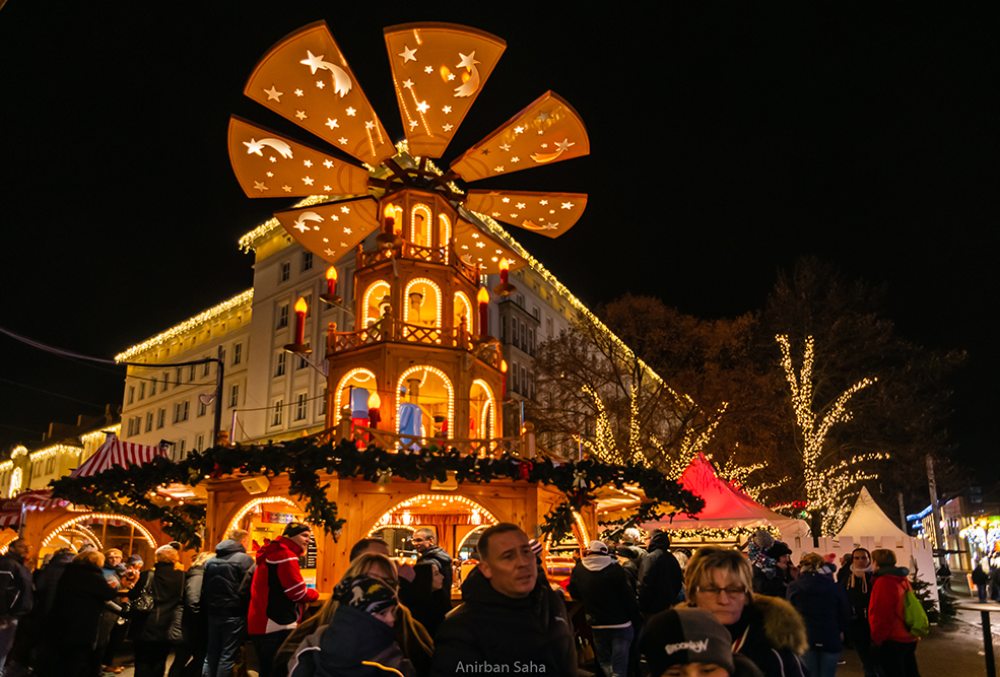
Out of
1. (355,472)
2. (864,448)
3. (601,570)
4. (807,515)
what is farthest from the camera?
(864,448)

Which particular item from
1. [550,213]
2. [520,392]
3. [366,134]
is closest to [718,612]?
[366,134]

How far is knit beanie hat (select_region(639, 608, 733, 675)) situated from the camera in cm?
283

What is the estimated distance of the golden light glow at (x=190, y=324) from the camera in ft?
135

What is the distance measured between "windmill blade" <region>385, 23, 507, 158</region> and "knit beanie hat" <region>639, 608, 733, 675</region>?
1148cm

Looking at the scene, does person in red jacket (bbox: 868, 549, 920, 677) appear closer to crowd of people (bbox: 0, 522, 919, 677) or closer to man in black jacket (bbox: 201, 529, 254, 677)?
crowd of people (bbox: 0, 522, 919, 677)

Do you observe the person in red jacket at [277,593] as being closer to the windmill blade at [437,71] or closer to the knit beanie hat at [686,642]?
the knit beanie hat at [686,642]

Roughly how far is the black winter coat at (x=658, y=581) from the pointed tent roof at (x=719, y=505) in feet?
24.9

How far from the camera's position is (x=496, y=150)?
14.5 meters

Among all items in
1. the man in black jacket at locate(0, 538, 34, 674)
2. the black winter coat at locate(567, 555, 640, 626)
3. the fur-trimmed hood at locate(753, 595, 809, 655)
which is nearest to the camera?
the fur-trimmed hood at locate(753, 595, 809, 655)

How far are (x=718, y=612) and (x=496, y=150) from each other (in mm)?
12298

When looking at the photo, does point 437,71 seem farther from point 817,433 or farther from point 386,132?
point 817,433

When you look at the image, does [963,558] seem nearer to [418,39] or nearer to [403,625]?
[418,39]

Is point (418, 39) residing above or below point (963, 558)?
above

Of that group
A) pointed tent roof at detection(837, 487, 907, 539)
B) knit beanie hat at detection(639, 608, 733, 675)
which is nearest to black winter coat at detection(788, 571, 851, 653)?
knit beanie hat at detection(639, 608, 733, 675)
